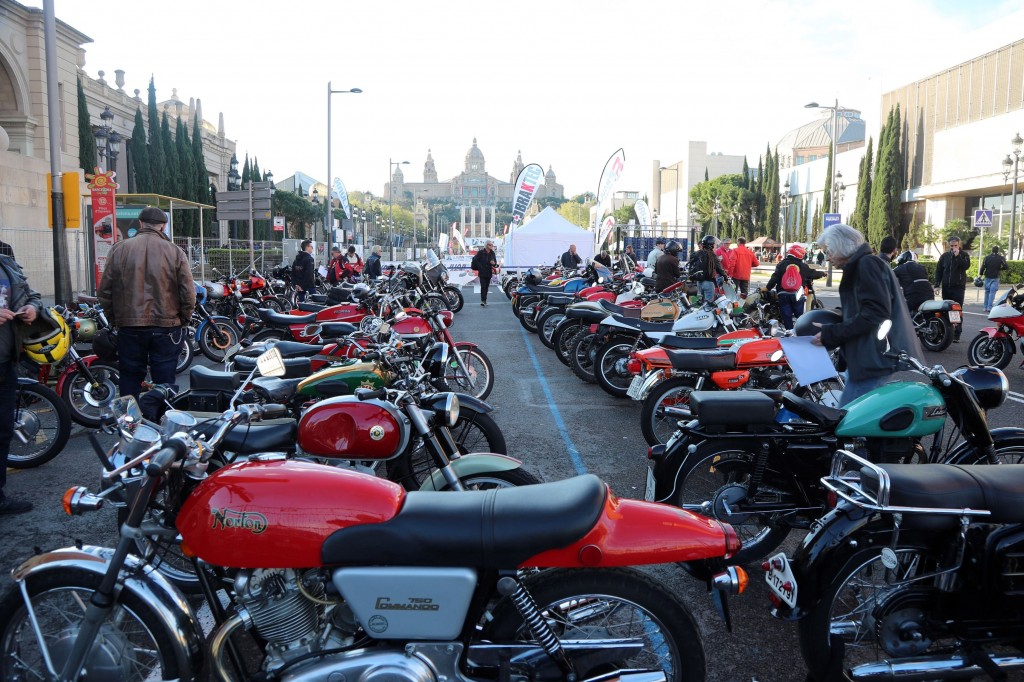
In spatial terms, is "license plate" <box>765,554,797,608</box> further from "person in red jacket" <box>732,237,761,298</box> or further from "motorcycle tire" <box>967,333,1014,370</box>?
"person in red jacket" <box>732,237,761,298</box>

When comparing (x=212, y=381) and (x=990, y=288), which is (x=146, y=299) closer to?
(x=212, y=381)

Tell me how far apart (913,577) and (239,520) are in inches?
88.0

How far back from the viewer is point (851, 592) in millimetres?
2742

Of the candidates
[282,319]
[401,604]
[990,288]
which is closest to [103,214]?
[282,319]

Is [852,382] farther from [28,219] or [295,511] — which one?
[28,219]

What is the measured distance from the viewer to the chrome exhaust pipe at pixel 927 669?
262 cm

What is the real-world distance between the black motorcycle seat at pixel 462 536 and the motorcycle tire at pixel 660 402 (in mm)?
3863

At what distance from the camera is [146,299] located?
19.0 ft

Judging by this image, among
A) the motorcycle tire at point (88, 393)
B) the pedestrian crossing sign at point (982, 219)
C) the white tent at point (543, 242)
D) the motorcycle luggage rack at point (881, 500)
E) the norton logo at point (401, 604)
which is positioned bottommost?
the motorcycle tire at point (88, 393)

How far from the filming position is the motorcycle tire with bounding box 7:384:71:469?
5.50m

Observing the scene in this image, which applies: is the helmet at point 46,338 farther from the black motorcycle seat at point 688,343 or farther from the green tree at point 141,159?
the green tree at point 141,159

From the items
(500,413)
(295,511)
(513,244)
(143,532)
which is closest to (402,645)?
(295,511)

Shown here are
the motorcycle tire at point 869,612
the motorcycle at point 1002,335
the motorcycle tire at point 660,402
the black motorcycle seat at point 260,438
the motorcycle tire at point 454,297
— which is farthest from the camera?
the motorcycle tire at point 454,297

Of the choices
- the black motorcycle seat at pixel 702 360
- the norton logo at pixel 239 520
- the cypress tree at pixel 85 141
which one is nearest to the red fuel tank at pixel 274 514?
the norton logo at pixel 239 520
